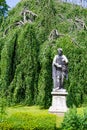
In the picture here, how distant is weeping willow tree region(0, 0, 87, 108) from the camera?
14773mm

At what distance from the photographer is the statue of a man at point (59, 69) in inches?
530

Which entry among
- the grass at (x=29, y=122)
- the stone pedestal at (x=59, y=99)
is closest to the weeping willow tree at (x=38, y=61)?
the stone pedestal at (x=59, y=99)

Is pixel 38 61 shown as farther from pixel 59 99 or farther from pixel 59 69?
pixel 59 99

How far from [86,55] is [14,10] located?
4593 mm

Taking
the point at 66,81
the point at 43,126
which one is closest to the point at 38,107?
the point at 66,81

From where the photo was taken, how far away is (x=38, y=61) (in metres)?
15.3

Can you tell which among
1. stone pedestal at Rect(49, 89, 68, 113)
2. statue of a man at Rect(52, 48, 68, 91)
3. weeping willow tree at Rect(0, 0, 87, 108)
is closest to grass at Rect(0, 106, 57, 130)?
stone pedestal at Rect(49, 89, 68, 113)

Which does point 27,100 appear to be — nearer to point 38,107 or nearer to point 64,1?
point 38,107

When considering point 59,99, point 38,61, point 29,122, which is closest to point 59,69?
point 59,99

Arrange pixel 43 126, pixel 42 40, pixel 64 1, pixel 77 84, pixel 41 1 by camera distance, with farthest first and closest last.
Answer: pixel 64 1, pixel 41 1, pixel 42 40, pixel 77 84, pixel 43 126

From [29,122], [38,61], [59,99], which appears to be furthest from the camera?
[38,61]

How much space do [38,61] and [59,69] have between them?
6.22 ft

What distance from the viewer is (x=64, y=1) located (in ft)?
61.4

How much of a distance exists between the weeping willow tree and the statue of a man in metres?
1.01
